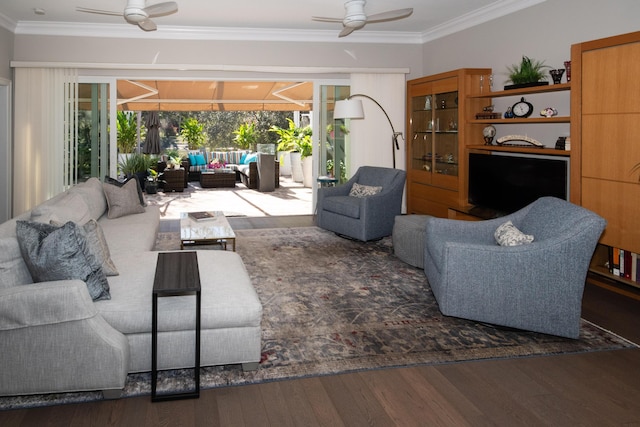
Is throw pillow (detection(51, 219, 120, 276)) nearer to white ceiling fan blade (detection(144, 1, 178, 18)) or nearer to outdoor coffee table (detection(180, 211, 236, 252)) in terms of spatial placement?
outdoor coffee table (detection(180, 211, 236, 252))

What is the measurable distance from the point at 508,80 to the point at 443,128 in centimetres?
121

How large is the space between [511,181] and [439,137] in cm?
187

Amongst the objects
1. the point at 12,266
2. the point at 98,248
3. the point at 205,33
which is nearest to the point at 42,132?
the point at 205,33

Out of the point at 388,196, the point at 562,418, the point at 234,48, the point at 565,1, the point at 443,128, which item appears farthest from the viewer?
the point at 234,48

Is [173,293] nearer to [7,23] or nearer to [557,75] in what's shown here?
[557,75]

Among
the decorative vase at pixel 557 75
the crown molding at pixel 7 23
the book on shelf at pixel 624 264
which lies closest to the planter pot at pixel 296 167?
the crown molding at pixel 7 23

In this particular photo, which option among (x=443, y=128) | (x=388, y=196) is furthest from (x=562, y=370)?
(x=443, y=128)

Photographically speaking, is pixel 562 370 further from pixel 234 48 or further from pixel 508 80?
pixel 234 48

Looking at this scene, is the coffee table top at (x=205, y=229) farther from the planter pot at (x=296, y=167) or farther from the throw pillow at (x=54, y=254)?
the planter pot at (x=296, y=167)

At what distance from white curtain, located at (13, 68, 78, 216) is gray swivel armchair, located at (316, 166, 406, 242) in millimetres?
3700

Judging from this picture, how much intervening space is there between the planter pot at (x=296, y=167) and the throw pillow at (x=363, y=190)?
6974 mm

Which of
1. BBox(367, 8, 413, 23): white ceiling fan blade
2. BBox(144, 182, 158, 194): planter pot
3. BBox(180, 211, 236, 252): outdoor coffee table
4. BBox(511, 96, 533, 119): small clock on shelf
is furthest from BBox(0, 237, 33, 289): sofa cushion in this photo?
BBox(144, 182, 158, 194): planter pot

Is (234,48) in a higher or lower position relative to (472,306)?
higher

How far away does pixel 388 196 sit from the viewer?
273 inches
